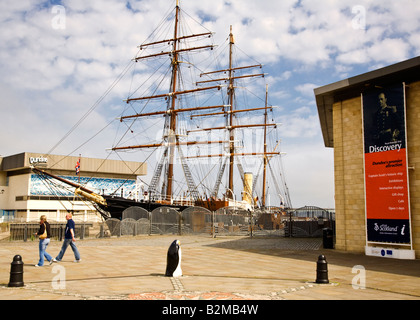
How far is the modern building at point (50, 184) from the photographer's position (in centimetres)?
4800

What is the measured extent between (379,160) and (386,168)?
40 centimetres

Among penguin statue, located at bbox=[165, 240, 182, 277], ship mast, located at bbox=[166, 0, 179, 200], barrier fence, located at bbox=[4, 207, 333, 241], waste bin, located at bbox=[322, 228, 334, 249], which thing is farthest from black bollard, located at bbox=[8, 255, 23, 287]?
ship mast, located at bbox=[166, 0, 179, 200]

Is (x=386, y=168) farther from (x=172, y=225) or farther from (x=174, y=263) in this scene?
(x=172, y=225)

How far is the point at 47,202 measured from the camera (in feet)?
160

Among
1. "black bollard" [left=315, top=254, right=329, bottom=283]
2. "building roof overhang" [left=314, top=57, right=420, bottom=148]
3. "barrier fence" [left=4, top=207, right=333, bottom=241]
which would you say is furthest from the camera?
"barrier fence" [left=4, top=207, right=333, bottom=241]

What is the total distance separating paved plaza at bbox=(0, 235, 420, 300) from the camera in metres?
7.01

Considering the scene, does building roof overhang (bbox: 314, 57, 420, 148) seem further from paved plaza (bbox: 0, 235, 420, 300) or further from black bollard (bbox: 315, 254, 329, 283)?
black bollard (bbox: 315, 254, 329, 283)

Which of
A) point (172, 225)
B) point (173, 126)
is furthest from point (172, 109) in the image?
point (172, 225)

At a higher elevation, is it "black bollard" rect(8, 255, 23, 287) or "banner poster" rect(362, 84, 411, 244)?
"banner poster" rect(362, 84, 411, 244)

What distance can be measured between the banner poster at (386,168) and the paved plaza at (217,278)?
1.14 metres

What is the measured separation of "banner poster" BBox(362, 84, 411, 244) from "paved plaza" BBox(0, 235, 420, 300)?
1.14 metres

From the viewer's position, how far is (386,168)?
45.1 ft

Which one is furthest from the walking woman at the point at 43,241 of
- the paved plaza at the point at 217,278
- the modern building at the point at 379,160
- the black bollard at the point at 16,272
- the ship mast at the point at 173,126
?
the ship mast at the point at 173,126
